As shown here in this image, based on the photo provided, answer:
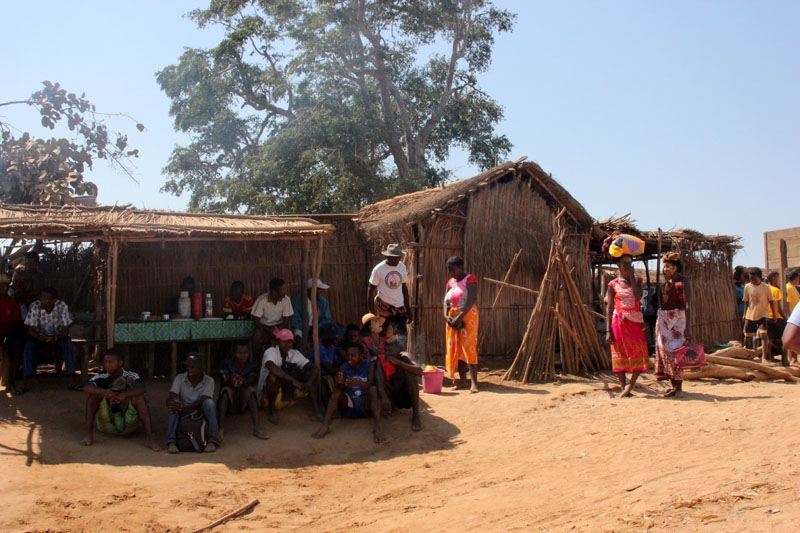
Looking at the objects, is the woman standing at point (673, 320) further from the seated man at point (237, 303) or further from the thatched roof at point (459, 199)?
the seated man at point (237, 303)

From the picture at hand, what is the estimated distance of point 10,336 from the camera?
7879 millimetres

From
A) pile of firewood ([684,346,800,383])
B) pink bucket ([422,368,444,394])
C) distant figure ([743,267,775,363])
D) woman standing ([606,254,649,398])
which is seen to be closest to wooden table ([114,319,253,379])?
pink bucket ([422,368,444,394])

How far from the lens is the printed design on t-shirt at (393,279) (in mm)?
8680

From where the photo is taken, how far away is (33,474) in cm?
570

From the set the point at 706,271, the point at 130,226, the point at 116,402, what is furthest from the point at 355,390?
the point at 706,271

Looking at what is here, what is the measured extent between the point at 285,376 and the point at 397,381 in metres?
1.15

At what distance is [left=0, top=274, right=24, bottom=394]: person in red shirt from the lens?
304 inches

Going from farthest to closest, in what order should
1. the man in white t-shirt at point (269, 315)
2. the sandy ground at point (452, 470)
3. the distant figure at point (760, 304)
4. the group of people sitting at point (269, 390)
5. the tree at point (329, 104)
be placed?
the tree at point (329, 104)
the distant figure at point (760, 304)
the man in white t-shirt at point (269, 315)
the group of people sitting at point (269, 390)
the sandy ground at point (452, 470)

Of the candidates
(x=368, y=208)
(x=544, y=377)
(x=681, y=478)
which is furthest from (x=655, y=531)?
(x=368, y=208)

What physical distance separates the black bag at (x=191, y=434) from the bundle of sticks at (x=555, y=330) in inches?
151

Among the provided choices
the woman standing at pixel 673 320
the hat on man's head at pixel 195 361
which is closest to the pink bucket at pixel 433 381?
the woman standing at pixel 673 320

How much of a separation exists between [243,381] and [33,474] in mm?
2070

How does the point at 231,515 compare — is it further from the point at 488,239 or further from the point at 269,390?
the point at 488,239

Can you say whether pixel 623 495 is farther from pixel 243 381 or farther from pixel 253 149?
pixel 253 149
